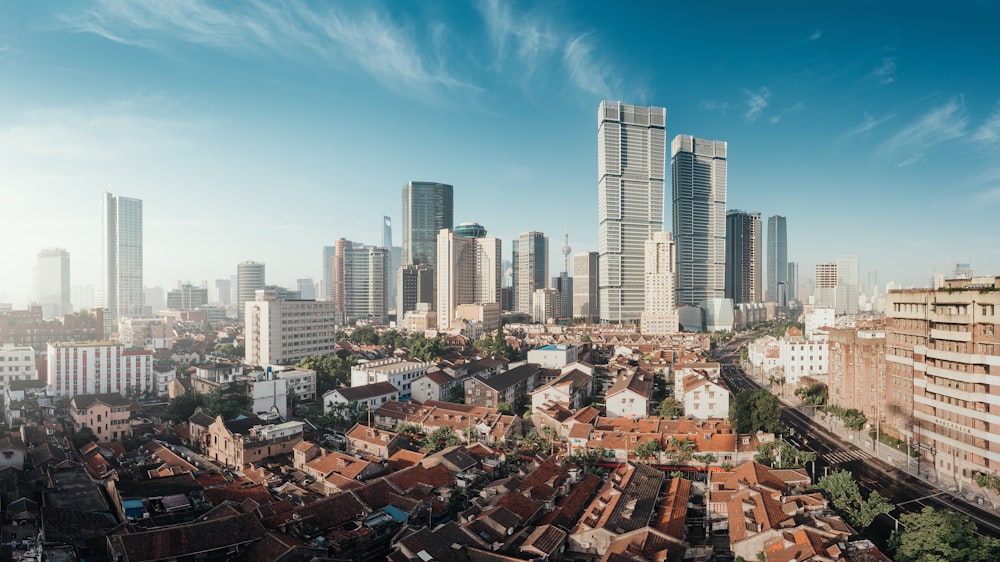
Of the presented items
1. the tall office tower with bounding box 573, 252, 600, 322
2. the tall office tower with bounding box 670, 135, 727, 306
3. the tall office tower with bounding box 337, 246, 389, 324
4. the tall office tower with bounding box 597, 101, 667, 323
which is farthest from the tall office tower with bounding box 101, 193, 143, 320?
the tall office tower with bounding box 670, 135, 727, 306

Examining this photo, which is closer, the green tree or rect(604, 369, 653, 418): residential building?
the green tree

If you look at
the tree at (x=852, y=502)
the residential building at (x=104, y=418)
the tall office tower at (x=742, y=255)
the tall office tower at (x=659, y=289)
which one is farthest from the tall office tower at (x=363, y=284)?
the tree at (x=852, y=502)

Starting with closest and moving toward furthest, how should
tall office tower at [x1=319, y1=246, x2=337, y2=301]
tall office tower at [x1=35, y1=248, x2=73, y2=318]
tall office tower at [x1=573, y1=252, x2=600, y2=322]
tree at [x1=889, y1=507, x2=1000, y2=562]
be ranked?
tree at [x1=889, y1=507, x2=1000, y2=562] < tall office tower at [x1=35, y1=248, x2=73, y2=318] < tall office tower at [x1=573, y1=252, x2=600, y2=322] < tall office tower at [x1=319, y1=246, x2=337, y2=301]

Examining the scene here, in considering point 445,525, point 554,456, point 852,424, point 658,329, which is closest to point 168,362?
point 554,456

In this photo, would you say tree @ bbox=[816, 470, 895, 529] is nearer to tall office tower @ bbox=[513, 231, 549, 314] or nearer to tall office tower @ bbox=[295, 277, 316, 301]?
tall office tower @ bbox=[513, 231, 549, 314]

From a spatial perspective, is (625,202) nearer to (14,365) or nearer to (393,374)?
(393,374)

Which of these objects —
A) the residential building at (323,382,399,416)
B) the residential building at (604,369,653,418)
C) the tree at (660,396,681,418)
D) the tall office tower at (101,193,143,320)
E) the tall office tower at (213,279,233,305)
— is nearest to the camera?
the tree at (660,396,681,418)

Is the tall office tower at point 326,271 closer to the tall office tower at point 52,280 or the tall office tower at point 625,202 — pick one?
the tall office tower at point 52,280
